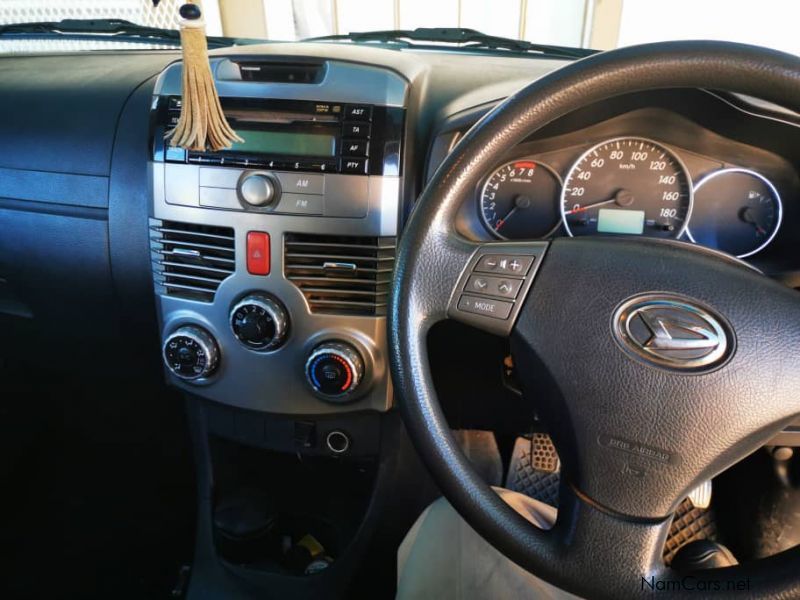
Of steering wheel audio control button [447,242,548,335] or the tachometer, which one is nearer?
steering wheel audio control button [447,242,548,335]

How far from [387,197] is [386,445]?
19.2 inches

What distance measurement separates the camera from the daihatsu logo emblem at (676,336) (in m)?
0.70

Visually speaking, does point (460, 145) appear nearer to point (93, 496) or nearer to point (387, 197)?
point (387, 197)

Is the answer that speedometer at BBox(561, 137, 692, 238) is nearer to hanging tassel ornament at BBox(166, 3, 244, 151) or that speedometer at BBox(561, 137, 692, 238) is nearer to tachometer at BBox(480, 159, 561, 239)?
tachometer at BBox(480, 159, 561, 239)

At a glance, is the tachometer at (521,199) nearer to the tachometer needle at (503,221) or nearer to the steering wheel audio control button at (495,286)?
the tachometer needle at (503,221)

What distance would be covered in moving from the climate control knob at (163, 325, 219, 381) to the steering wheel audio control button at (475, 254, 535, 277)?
20.5 inches

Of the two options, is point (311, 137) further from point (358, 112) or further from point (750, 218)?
point (750, 218)

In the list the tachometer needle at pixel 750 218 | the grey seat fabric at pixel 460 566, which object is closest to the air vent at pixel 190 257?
the grey seat fabric at pixel 460 566

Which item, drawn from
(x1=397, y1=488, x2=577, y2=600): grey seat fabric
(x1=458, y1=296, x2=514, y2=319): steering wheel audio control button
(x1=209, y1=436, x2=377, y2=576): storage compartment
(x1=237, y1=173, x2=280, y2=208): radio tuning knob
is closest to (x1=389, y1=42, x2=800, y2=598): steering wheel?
(x1=458, y1=296, x2=514, y2=319): steering wheel audio control button

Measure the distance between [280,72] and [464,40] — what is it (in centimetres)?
53

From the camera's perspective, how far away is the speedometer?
3.14 feet

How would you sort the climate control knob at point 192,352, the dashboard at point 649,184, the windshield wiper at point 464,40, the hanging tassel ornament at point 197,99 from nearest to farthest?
the hanging tassel ornament at point 197,99, the dashboard at point 649,184, the climate control knob at point 192,352, the windshield wiper at point 464,40

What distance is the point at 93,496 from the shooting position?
169 centimetres

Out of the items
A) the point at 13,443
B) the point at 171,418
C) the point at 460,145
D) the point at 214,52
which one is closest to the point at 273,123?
the point at 214,52
